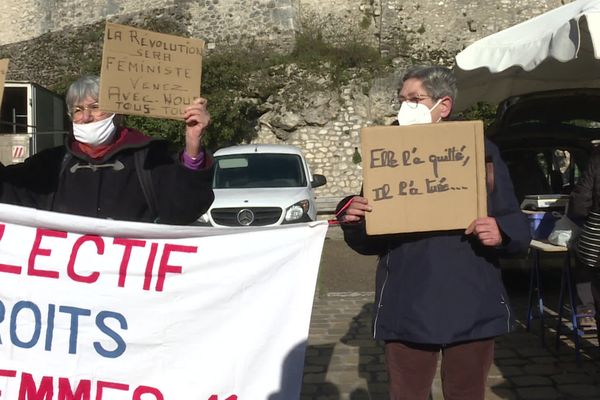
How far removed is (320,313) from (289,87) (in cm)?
1676

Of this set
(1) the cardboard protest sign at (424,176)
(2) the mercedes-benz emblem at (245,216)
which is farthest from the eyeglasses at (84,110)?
(2) the mercedes-benz emblem at (245,216)

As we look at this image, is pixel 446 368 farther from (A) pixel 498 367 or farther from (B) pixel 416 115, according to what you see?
(A) pixel 498 367

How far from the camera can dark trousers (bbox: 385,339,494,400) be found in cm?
262

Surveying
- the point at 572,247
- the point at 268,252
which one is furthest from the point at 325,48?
the point at 268,252

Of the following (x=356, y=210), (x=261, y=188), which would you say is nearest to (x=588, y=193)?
(x=356, y=210)

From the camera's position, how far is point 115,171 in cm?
267

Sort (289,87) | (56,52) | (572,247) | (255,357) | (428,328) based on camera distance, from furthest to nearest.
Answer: (56,52), (289,87), (572,247), (255,357), (428,328)

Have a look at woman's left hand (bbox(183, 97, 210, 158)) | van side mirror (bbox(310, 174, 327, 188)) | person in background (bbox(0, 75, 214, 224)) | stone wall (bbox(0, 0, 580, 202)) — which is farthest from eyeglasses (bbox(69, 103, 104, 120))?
stone wall (bbox(0, 0, 580, 202))

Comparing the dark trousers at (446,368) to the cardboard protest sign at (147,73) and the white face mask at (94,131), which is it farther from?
the white face mask at (94,131)

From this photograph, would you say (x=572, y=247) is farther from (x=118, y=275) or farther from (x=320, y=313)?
(x=118, y=275)

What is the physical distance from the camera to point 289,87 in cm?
2272

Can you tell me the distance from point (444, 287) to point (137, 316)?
1.33 metres

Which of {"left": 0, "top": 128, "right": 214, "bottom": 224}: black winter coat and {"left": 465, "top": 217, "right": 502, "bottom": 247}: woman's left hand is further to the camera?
{"left": 0, "top": 128, "right": 214, "bottom": 224}: black winter coat

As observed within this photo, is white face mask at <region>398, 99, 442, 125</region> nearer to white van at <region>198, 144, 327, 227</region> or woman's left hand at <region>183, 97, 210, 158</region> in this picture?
woman's left hand at <region>183, 97, 210, 158</region>
